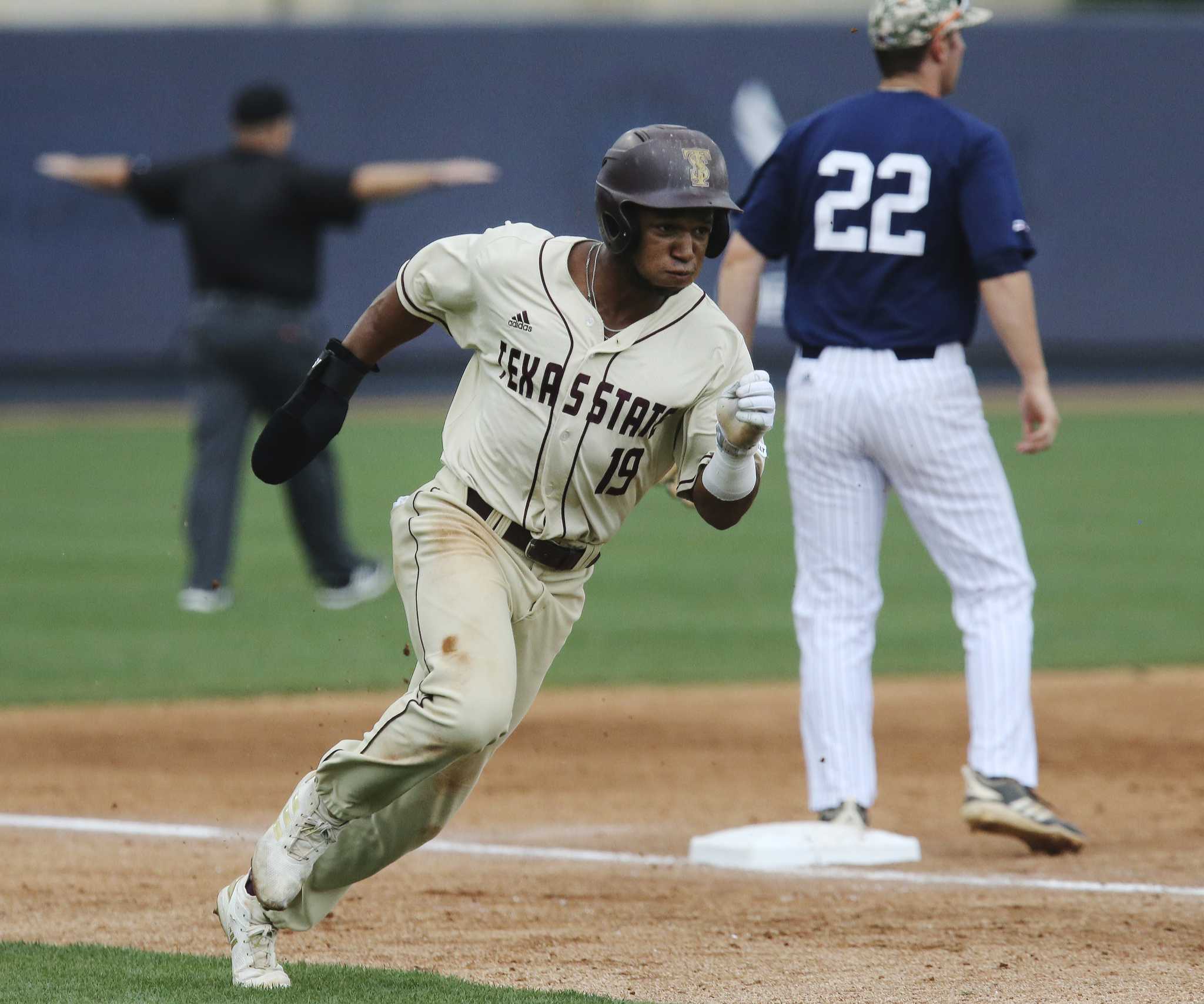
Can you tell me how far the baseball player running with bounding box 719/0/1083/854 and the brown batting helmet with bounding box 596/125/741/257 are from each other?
4.41 feet

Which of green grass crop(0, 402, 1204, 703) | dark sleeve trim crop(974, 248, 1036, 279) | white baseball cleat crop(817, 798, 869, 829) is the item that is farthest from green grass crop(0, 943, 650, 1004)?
green grass crop(0, 402, 1204, 703)

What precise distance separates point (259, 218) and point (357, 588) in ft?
6.65

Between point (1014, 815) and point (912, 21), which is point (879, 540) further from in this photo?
point (912, 21)

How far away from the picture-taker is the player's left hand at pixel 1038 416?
5465 mm

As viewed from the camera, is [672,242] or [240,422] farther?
[240,422]

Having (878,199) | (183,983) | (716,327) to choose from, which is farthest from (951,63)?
(183,983)

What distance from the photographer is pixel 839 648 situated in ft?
18.3

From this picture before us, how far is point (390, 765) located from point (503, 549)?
1.89 feet

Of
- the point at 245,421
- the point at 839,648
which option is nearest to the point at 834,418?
the point at 839,648

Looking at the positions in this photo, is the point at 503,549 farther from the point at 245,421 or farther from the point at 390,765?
the point at 245,421

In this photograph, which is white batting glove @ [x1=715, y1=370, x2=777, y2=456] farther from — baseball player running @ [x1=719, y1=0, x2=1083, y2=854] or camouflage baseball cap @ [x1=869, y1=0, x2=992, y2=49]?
camouflage baseball cap @ [x1=869, y1=0, x2=992, y2=49]

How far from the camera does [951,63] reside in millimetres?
5680

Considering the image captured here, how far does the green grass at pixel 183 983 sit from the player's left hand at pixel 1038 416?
91.1 inches

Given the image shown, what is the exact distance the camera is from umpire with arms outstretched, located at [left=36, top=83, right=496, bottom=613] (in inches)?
395
